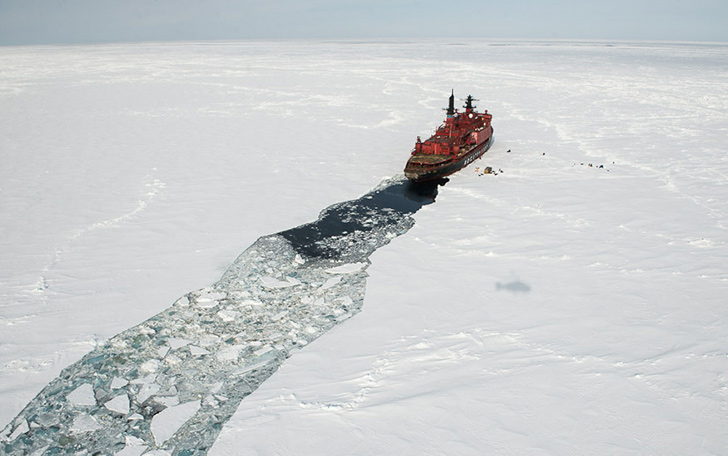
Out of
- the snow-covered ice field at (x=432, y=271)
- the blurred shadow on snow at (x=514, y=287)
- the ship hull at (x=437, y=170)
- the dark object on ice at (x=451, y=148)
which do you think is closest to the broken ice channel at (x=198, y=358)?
the snow-covered ice field at (x=432, y=271)

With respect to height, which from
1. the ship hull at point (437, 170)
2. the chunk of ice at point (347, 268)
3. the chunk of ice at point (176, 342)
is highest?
the ship hull at point (437, 170)

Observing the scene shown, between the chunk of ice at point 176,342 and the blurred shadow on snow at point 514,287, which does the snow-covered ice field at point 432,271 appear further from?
the chunk of ice at point 176,342

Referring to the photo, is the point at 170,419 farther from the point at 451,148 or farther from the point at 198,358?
the point at 451,148

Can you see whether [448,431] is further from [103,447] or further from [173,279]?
[173,279]

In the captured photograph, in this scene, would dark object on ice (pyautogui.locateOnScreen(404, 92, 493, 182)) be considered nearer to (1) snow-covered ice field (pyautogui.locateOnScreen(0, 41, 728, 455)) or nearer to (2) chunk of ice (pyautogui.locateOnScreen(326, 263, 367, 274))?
(1) snow-covered ice field (pyautogui.locateOnScreen(0, 41, 728, 455))

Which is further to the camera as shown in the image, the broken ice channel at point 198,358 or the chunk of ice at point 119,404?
the chunk of ice at point 119,404

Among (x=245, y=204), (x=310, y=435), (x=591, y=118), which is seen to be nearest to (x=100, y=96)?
(x=245, y=204)

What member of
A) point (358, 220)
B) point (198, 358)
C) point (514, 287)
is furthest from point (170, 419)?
point (358, 220)
